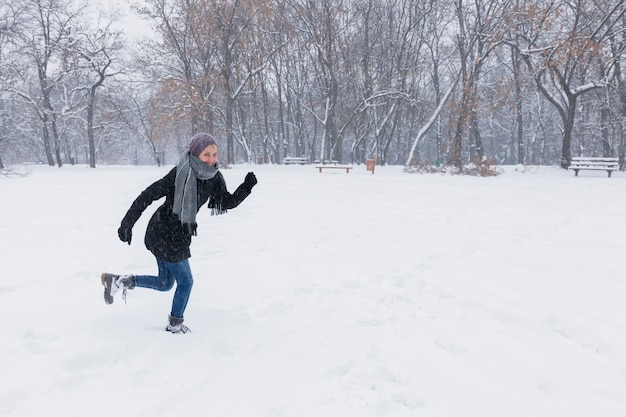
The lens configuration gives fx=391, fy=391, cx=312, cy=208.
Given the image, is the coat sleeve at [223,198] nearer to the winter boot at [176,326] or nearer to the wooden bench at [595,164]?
the winter boot at [176,326]

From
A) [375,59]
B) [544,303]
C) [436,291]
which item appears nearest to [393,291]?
[436,291]

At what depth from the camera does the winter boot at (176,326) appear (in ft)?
10.7

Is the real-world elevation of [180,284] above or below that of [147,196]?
below

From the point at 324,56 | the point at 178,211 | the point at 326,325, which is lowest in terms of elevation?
the point at 326,325

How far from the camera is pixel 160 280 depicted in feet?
11.0

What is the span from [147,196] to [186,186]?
1.03 feet

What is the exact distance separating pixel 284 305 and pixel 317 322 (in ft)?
1.64

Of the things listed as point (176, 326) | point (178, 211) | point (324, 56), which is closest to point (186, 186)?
point (178, 211)

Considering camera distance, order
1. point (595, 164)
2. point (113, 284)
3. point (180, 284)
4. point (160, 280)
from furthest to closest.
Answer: point (595, 164)
point (113, 284)
point (160, 280)
point (180, 284)

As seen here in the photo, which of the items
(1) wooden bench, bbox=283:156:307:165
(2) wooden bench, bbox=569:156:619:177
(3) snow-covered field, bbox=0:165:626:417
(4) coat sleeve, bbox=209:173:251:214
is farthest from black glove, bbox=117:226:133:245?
(1) wooden bench, bbox=283:156:307:165

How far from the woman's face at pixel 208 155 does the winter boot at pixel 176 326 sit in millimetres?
1333

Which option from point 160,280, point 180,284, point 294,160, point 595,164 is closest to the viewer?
point 180,284

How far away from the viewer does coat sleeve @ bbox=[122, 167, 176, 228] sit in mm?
3031

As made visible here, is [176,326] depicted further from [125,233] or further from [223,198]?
[223,198]
